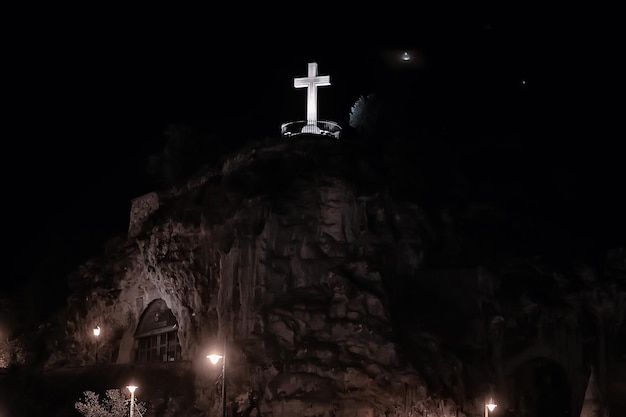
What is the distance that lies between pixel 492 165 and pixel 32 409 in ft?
113

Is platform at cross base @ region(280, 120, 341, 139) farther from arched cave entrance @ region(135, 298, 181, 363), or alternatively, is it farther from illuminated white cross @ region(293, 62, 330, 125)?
arched cave entrance @ region(135, 298, 181, 363)

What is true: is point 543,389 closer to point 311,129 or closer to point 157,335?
point 311,129

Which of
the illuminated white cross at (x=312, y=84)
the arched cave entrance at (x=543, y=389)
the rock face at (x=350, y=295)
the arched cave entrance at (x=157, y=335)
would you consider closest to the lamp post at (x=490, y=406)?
the rock face at (x=350, y=295)

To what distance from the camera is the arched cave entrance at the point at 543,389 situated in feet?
141

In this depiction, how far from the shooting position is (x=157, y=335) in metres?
49.8

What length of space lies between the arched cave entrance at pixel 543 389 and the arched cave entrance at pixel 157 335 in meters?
20.3

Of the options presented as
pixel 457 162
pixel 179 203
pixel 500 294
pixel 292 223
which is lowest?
pixel 500 294

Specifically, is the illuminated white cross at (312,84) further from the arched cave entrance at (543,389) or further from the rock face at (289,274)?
the arched cave entrance at (543,389)

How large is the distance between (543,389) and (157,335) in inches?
944

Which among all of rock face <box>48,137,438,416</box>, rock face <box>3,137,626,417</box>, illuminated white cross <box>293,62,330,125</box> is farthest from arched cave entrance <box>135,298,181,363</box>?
illuminated white cross <box>293,62,330,125</box>

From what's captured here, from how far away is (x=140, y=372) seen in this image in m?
43.6

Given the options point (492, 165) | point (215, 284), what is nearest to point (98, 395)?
point (215, 284)

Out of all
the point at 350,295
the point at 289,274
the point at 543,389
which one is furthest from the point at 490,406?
the point at 543,389

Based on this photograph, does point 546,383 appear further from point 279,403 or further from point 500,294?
point 279,403
